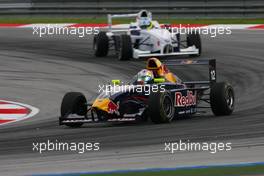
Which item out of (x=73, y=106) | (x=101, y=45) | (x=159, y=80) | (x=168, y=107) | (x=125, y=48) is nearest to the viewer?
(x=168, y=107)

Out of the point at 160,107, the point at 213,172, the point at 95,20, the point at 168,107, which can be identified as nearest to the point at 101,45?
the point at 95,20

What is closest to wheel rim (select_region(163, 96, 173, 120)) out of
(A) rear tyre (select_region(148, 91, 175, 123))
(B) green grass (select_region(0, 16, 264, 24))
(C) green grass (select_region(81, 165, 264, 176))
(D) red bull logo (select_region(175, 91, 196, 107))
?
(A) rear tyre (select_region(148, 91, 175, 123))

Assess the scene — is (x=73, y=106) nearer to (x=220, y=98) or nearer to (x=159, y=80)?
(x=159, y=80)

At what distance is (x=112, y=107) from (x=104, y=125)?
0.47 meters

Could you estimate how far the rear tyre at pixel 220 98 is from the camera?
1442cm

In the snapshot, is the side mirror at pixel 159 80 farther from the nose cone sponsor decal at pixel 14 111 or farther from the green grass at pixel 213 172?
the green grass at pixel 213 172

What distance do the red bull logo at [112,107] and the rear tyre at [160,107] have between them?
67cm

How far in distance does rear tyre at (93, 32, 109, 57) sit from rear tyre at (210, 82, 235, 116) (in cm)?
980

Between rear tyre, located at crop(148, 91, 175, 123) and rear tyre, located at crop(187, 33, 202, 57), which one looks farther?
rear tyre, located at crop(187, 33, 202, 57)

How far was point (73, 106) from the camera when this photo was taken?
46.5 ft

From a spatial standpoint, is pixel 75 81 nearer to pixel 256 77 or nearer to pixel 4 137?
pixel 256 77

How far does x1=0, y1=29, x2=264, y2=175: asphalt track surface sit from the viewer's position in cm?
1052

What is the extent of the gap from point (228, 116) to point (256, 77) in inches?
210

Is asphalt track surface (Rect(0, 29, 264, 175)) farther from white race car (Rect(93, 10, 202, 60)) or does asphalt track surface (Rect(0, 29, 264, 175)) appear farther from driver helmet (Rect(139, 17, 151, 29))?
driver helmet (Rect(139, 17, 151, 29))
